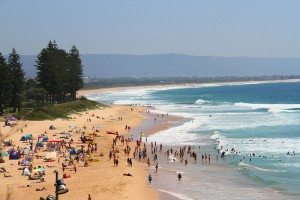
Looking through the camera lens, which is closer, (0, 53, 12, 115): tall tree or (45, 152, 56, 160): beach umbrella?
(45, 152, 56, 160): beach umbrella

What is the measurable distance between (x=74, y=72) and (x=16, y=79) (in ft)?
58.8

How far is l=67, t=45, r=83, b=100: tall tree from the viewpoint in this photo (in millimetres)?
69562

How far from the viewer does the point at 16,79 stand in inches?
2078

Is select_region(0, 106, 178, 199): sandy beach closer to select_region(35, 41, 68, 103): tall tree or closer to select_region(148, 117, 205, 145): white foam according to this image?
select_region(148, 117, 205, 145): white foam

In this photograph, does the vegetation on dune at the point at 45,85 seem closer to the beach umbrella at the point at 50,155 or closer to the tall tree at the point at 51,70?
the tall tree at the point at 51,70

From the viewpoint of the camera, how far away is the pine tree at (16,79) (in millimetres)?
51969

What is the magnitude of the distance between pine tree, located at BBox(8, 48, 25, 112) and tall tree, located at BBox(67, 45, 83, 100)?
14104 mm

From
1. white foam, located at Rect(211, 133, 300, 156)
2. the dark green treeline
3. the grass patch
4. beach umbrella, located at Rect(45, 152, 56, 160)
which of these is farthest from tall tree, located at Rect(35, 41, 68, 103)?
beach umbrella, located at Rect(45, 152, 56, 160)

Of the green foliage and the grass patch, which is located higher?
the green foliage

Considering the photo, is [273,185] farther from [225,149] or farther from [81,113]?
[81,113]

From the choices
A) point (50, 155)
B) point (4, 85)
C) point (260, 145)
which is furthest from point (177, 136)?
point (4, 85)

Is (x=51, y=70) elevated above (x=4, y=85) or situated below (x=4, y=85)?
above

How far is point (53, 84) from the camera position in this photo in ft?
199

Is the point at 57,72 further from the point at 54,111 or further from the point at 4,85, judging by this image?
the point at 4,85
